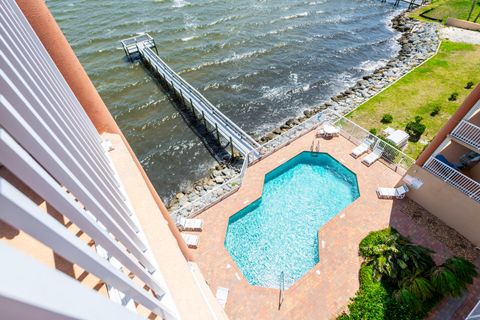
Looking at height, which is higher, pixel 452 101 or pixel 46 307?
pixel 46 307

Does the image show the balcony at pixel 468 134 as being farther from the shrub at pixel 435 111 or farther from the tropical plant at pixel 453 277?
the shrub at pixel 435 111

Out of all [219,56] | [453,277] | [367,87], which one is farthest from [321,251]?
[219,56]

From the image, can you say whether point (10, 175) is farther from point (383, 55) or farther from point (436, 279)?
point (383, 55)

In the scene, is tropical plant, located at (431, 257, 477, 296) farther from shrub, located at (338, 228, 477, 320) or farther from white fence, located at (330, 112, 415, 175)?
white fence, located at (330, 112, 415, 175)

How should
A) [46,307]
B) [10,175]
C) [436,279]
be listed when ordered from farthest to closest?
[436,279]
[10,175]
[46,307]

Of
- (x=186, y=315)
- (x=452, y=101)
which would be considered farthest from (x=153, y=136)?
(x=452, y=101)

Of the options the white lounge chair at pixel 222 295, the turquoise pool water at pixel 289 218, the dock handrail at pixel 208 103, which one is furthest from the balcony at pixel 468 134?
the white lounge chair at pixel 222 295
